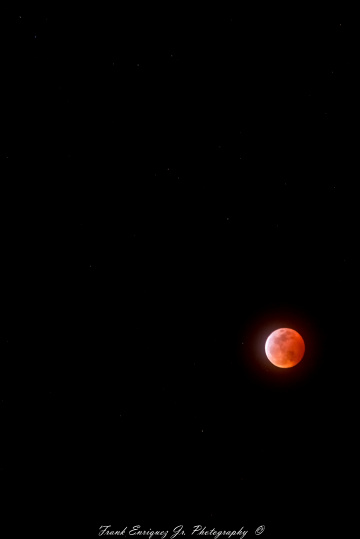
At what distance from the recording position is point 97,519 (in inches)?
186

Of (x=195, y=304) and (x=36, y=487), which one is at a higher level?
(x=195, y=304)

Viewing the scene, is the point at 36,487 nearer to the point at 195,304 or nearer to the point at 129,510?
the point at 129,510

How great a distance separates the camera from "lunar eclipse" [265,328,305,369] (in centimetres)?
426

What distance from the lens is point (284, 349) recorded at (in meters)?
4.37

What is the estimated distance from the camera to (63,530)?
4797 mm

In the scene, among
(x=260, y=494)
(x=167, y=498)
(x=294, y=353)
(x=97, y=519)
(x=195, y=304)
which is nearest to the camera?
(x=294, y=353)

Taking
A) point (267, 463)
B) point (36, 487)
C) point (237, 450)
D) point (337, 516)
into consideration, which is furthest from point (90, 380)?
point (337, 516)

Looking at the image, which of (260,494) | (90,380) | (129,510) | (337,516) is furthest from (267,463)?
(90,380)

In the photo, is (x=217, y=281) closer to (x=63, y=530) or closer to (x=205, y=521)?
(x=205, y=521)

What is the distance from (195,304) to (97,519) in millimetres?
2570

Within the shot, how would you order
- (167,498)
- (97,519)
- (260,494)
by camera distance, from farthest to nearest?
1. (260,494)
2. (167,498)
3. (97,519)

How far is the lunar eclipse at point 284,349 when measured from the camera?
426 centimetres

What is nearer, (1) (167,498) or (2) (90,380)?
(1) (167,498)

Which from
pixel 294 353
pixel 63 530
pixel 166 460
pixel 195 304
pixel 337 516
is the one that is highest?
pixel 195 304
